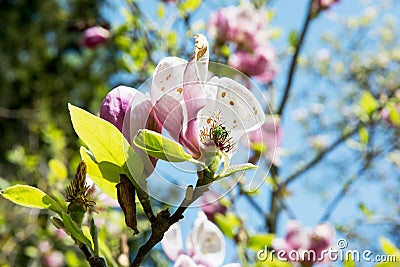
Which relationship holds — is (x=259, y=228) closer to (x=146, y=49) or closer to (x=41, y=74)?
(x=146, y=49)

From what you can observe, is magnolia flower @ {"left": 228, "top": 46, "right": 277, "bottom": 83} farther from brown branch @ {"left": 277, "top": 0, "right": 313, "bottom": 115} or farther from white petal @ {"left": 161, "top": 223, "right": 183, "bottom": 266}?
white petal @ {"left": 161, "top": 223, "right": 183, "bottom": 266}

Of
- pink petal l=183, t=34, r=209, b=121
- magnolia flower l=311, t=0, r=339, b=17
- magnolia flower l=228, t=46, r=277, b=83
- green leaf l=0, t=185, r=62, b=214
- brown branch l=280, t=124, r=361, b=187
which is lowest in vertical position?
brown branch l=280, t=124, r=361, b=187

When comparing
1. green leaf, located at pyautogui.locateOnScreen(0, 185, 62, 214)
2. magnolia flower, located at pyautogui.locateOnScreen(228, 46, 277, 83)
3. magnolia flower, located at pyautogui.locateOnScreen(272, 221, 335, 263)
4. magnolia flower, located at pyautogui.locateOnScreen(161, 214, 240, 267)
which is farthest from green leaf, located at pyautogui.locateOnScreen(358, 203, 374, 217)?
green leaf, located at pyautogui.locateOnScreen(0, 185, 62, 214)

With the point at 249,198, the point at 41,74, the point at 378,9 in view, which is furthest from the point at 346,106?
the point at 41,74

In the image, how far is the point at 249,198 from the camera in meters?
1.50

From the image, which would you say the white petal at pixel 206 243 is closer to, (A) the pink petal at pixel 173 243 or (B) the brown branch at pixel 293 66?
(A) the pink petal at pixel 173 243

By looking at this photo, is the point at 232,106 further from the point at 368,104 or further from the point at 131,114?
the point at 368,104

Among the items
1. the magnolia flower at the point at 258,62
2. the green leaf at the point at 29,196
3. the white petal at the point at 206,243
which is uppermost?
the green leaf at the point at 29,196

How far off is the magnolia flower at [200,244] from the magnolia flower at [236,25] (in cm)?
96

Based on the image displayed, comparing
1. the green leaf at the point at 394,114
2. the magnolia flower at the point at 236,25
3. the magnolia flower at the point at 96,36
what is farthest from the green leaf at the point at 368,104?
the magnolia flower at the point at 96,36

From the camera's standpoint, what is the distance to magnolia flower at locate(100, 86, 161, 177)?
434 millimetres

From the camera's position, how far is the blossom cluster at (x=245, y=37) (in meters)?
1.49

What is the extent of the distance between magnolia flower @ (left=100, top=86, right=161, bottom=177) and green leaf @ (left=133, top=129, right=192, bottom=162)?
1.0 inches

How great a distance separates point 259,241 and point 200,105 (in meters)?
0.58
